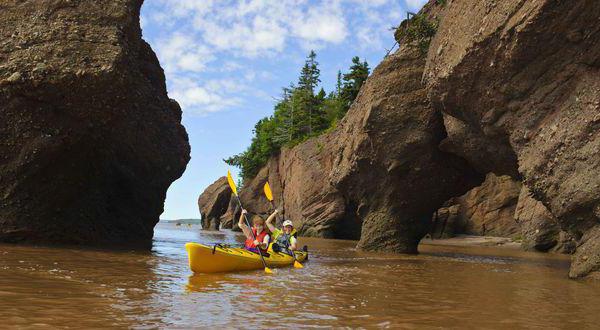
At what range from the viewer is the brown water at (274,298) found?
596 cm

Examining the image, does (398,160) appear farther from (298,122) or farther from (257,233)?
(298,122)

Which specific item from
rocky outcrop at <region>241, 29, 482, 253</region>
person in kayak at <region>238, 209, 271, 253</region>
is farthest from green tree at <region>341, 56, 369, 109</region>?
person in kayak at <region>238, 209, 271, 253</region>

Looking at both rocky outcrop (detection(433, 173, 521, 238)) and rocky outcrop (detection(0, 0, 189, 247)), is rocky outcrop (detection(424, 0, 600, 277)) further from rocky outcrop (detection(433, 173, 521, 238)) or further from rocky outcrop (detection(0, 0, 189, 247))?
rocky outcrop (detection(433, 173, 521, 238))

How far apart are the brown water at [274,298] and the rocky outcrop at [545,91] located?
1.94 metres

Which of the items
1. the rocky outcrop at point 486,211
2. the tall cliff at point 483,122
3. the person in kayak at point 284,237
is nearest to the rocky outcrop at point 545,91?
the tall cliff at point 483,122

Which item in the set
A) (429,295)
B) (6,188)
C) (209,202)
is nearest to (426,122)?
(429,295)

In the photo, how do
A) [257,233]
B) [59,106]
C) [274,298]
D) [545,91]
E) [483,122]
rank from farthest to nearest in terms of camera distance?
1. [59,106]
2. [483,122]
3. [257,233]
4. [545,91]
5. [274,298]

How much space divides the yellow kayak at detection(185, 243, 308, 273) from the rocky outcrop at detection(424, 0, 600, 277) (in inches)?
277

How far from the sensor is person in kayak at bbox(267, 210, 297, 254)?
48.6 ft

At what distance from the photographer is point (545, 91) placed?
40.5ft

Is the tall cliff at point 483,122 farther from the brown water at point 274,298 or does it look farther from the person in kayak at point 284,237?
the person in kayak at point 284,237

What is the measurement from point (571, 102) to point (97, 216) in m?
16.0

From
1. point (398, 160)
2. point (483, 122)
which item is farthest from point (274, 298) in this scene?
point (398, 160)

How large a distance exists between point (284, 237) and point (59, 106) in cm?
790
